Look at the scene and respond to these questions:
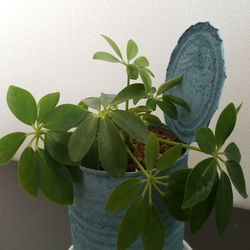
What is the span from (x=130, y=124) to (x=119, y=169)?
66 mm

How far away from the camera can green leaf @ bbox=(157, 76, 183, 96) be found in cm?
60

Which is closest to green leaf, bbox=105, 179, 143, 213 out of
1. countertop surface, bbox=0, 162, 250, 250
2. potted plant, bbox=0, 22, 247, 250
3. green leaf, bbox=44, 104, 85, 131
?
potted plant, bbox=0, 22, 247, 250

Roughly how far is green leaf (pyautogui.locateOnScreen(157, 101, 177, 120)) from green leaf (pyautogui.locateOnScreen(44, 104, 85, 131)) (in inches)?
5.8

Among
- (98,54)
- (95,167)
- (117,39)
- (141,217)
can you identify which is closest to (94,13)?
(117,39)

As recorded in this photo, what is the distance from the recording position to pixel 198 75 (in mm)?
602

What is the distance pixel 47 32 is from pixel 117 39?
0.21m

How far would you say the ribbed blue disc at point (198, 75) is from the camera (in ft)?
1.79

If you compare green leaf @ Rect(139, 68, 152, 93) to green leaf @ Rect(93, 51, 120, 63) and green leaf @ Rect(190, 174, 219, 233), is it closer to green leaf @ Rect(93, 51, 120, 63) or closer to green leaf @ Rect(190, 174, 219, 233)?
green leaf @ Rect(93, 51, 120, 63)

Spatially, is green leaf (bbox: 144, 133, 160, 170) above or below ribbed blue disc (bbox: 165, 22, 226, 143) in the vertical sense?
below

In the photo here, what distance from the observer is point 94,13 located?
3.13ft

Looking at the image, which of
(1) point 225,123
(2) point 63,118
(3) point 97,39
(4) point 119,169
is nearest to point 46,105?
(2) point 63,118

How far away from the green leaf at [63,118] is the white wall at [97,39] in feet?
1.56

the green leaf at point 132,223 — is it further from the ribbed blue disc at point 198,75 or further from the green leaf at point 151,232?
the ribbed blue disc at point 198,75

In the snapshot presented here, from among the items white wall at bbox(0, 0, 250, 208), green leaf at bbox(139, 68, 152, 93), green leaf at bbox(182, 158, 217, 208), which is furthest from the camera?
white wall at bbox(0, 0, 250, 208)
